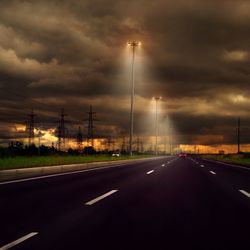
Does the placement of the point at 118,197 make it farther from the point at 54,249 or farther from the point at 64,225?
the point at 54,249

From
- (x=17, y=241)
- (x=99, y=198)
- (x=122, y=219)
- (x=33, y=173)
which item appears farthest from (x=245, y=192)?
(x=33, y=173)

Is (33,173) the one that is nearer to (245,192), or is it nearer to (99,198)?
(99,198)

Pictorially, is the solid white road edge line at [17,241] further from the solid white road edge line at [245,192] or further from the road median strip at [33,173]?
the road median strip at [33,173]

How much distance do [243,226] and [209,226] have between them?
0.56 metres

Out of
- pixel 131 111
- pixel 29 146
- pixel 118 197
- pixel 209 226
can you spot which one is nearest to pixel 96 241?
pixel 209 226

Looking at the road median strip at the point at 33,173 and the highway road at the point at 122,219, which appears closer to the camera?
the highway road at the point at 122,219

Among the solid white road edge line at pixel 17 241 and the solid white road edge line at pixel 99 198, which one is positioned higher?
the solid white road edge line at pixel 17 241

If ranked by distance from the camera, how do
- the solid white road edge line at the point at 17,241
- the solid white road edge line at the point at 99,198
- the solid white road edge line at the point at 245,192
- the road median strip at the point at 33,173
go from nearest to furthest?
the solid white road edge line at the point at 17,241, the solid white road edge line at the point at 99,198, the solid white road edge line at the point at 245,192, the road median strip at the point at 33,173

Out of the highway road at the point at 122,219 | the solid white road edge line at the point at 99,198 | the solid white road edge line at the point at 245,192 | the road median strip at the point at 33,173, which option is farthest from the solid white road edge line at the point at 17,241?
the road median strip at the point at 33,173


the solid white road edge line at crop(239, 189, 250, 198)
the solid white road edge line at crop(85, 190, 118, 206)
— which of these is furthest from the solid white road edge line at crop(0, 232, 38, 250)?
the solid white road edge line at crop(239, 189, 250, 198)

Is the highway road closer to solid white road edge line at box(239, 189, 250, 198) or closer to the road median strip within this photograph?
solid white road edge line at box(239, 189, 250, 198)

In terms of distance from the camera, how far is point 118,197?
9.44m

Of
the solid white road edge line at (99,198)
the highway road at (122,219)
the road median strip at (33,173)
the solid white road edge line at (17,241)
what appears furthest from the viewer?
the road median strip at (33,173)

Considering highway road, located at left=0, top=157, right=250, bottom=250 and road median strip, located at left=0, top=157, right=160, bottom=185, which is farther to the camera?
road median strip, located at left=0, top=157, right=160, bottom=185
